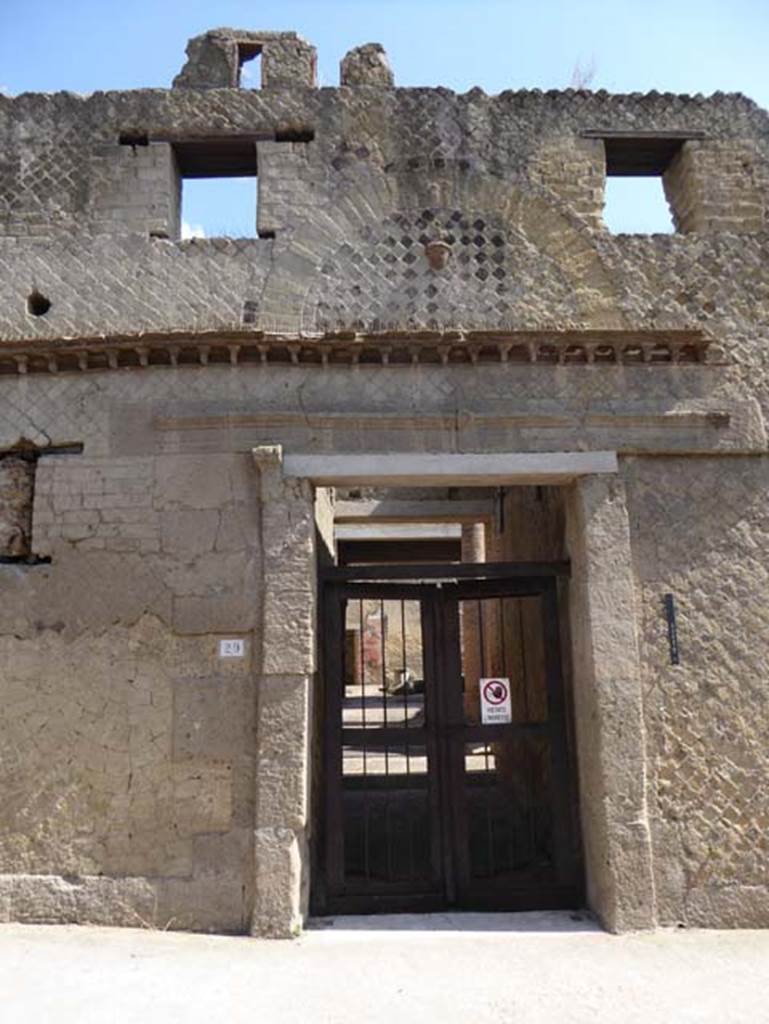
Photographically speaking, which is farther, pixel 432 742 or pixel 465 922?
pixel 432 742

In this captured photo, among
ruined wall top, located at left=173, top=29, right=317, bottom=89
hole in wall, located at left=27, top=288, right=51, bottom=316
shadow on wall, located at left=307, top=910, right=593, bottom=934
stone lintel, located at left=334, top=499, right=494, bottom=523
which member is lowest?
shadow on wall, located at left=307, top=910, right=593, bottom=934

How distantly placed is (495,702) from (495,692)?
Answer: 0.07 m

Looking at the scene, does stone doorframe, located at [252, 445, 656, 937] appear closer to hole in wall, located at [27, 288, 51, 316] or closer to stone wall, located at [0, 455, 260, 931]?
stone wall, located at [0, 455, 260, 931]

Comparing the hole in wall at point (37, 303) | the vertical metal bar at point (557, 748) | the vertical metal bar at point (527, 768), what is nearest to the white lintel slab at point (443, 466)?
the vertical metal bar at point (557, 748)

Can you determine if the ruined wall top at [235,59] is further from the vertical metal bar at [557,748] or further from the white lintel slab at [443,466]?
the vertical metal bar at [557,748]

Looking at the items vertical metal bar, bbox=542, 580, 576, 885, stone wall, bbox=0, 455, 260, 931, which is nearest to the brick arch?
stone wall, bbox=0, 455, 260, 931

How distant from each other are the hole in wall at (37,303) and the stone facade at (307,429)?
0.02m

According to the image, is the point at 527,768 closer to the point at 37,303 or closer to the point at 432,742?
the point at 432,742

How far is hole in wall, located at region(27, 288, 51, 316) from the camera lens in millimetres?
5934

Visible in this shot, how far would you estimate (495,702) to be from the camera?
5.87 meters

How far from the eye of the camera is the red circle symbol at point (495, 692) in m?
5.88

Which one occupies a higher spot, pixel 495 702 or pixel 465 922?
pixel 495 702

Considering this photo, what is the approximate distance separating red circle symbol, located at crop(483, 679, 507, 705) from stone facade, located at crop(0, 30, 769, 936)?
529 millimetres

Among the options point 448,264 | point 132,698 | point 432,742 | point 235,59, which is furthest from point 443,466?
point 235,59
